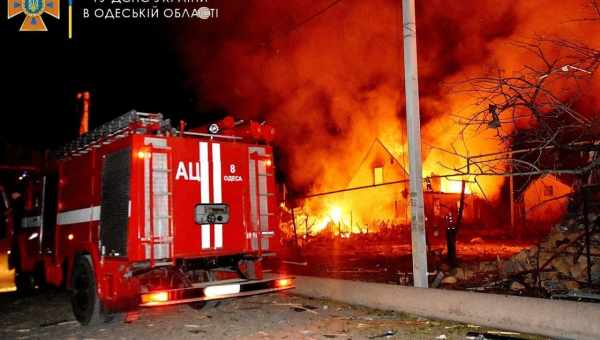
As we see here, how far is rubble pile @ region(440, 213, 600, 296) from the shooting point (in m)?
7.75

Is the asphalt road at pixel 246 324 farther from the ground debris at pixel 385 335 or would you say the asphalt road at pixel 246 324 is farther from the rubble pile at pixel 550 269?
the rubble pile at pixel 550 269

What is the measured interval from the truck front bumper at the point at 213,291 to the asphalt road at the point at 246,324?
488mm

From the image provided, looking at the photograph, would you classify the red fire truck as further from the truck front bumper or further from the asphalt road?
the asphalt road

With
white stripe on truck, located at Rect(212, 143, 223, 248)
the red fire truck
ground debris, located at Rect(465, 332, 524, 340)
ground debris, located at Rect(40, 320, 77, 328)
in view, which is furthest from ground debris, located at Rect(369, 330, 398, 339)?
ground debris, located at Rect(40, 320, 77, 328)

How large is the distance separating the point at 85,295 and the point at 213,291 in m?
2.11

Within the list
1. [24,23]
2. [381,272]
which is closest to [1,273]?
[24,23]

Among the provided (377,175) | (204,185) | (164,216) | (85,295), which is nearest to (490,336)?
(204,185)

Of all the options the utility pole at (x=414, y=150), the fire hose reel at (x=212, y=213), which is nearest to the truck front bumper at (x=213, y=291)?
the fire hose reel at (x=212, y=213)

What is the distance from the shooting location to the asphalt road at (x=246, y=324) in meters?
6.50

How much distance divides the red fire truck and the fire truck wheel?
0.05ft

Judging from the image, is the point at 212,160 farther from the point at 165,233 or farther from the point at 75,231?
the point at 75,231

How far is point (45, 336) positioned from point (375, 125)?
21.7 m

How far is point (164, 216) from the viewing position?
6.79m

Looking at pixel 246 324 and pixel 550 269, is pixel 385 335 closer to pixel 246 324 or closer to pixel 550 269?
pixel 246 324
